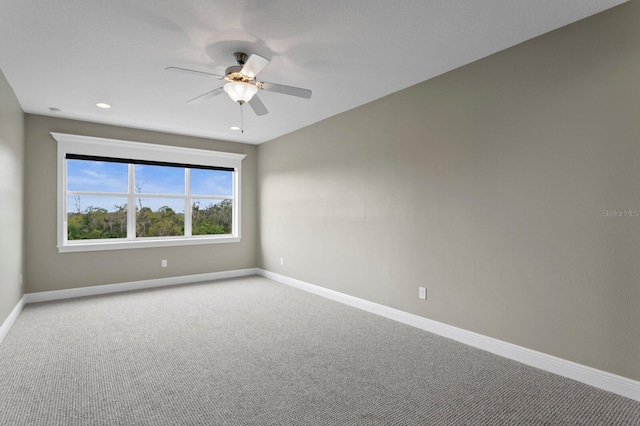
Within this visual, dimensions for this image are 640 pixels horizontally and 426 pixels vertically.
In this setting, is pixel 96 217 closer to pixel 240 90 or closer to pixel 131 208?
pixel 131 208

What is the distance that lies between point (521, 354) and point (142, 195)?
540cm

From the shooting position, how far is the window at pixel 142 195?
16.4 ft

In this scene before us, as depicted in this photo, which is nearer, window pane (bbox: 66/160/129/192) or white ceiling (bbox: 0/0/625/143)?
white ceiling (bbox: 0/0/625/143)

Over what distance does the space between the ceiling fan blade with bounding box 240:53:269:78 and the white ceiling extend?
231 mm

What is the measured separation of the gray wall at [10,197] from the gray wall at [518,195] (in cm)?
366

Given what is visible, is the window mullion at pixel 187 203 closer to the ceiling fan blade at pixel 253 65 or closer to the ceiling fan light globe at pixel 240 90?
the ceiling fan light globe at pixel 240 90

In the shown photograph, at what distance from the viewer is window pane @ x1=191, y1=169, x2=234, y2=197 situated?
604 cm

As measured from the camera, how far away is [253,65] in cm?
260

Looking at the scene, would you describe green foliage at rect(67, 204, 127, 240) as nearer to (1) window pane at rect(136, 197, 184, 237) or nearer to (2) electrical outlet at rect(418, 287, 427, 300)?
(1) window pane at rect(136, 197, 184, 237)

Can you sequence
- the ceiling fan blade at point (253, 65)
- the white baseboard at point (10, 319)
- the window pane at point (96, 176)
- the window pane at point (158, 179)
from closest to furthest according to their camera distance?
the ceiling fan blade at point (253, 65), the white baseboard at point (10, 319), the window pane at point (96, 176), the window pane at point (158, 179)

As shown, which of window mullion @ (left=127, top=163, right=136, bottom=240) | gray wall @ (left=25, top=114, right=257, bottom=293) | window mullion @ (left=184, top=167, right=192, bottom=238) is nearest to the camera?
gray wall @ (left=25, top=114, right=257, bottom=293)

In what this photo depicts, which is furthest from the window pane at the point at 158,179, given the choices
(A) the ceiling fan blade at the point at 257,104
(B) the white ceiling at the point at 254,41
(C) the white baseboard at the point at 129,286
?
(A) the ceiling fan blade at the point at 257,104

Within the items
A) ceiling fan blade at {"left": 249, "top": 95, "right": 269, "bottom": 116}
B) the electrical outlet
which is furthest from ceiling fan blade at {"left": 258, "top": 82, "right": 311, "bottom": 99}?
the electrical outlet

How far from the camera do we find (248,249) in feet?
21.4
